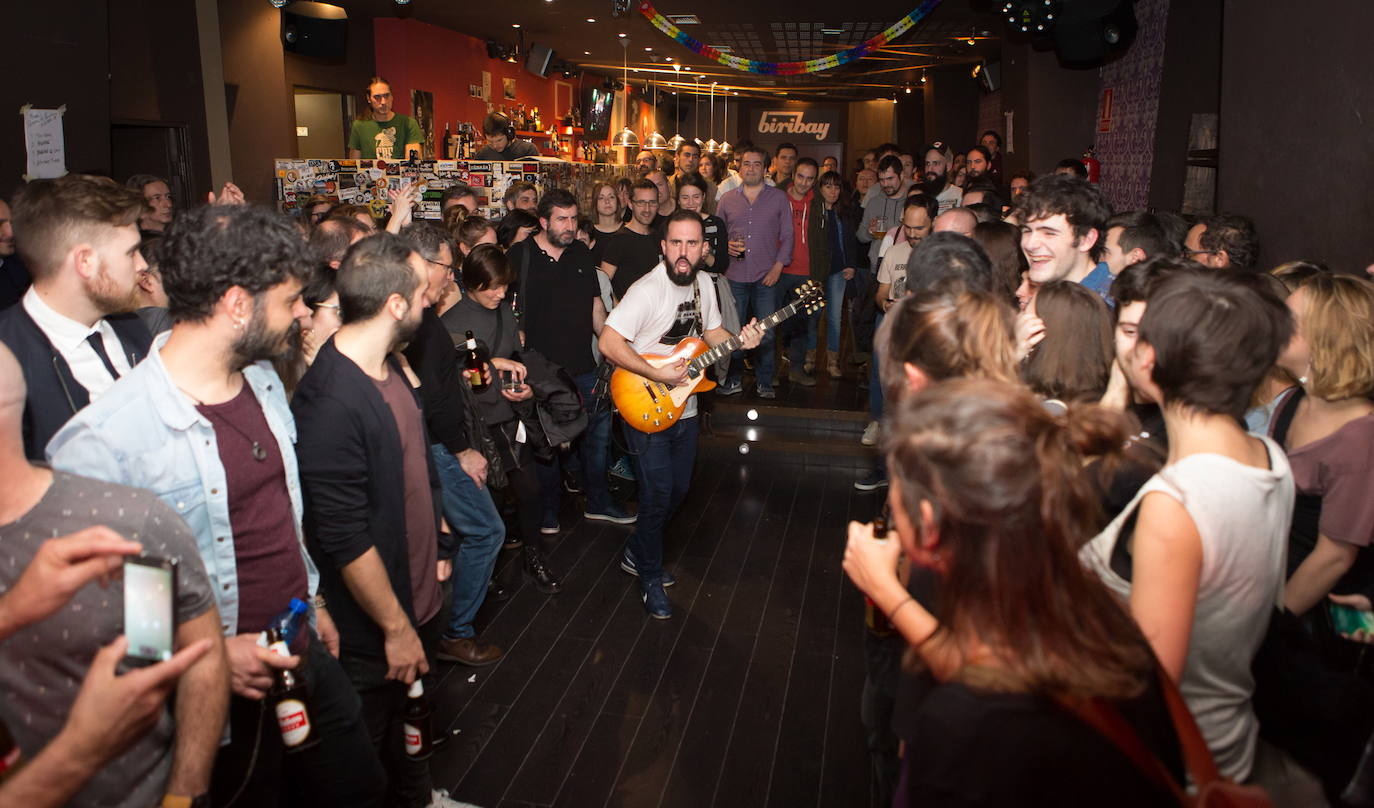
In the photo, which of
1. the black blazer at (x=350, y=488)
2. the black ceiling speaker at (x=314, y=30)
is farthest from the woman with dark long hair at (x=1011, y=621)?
the black ceiling speaker at (x=314, y=30)

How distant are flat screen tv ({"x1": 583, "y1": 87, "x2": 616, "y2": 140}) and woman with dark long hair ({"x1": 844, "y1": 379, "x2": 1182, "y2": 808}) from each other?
18481 mm

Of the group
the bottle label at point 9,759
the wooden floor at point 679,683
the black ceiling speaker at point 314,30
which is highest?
the black ceiling speaker at point 314,30

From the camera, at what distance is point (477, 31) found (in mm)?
13375

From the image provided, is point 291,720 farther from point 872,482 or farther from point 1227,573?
point 872,482

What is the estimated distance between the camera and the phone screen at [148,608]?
48.2 inches

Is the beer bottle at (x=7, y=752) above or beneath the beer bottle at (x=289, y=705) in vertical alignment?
above

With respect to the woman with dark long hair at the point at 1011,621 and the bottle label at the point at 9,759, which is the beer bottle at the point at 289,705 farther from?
the woman with dark long hair at the point at 1011,621

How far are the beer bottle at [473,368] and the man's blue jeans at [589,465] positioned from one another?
836 mm

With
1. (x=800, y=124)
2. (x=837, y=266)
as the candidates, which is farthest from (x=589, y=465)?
(x=800, y=124)

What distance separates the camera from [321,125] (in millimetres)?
12336

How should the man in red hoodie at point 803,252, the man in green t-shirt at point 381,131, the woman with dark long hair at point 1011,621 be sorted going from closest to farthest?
1. the woman with dark long hair at point 1011,621
2. the man in red hoodie at point 803,252
3. the man in green t-shirt at point 381,131

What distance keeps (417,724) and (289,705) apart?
29.9 inches

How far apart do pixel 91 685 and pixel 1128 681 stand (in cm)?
136

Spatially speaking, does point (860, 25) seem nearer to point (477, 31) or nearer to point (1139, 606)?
point (477, 31)
